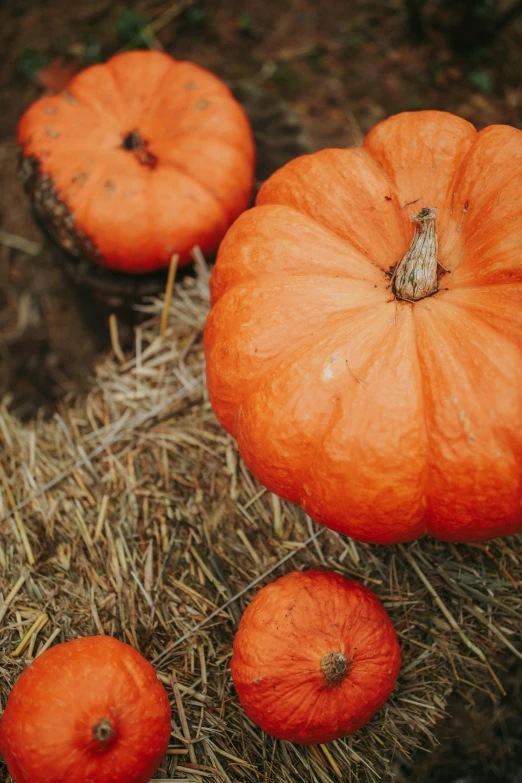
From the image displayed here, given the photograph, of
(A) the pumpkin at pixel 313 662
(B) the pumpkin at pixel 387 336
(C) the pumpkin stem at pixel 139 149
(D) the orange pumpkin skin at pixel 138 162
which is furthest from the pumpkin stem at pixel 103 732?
(C) the pumpkin stem at pixel 139 149

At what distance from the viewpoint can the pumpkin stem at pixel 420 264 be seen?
2.16 m

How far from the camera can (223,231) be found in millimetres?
3500

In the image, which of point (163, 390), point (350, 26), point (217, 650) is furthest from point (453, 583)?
point (350, 26)

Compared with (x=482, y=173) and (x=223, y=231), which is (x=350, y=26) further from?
(x=482, y=173)

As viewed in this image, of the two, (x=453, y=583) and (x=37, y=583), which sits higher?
(x=37, y=583)

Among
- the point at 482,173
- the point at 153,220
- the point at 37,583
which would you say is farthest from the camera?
the point at 153,220

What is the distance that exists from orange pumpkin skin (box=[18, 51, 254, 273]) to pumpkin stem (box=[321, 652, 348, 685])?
87.1 inches

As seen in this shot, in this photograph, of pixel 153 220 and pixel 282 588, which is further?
pixel 153 220

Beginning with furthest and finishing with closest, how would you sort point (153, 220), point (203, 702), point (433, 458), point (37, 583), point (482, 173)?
1. point (153, 220)
2. point (37, 583)
3. point (203, 702)
4. point (482, 173)
5. point (433, 458)

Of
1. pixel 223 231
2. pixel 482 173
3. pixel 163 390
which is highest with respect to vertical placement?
pixel 482 173

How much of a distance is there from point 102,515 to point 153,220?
1548 millimetres

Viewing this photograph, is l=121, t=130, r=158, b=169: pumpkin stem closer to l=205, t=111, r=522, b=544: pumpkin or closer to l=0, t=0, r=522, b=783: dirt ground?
l=205, t=111, r=522, b=544: pumpkin

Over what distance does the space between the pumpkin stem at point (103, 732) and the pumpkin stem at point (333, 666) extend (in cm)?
74

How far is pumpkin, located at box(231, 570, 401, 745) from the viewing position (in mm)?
2236
